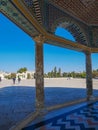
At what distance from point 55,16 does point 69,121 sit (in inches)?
115

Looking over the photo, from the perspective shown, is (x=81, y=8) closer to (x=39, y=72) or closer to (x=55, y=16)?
(x=55, y=16)

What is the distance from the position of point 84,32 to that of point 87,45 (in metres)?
0.51

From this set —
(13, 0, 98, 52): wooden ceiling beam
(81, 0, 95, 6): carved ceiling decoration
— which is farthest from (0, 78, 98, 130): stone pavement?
(81, 0, 95, 6): carved ceiling decoration

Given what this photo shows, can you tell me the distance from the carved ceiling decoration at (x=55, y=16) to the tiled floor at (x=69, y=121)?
88.3 inches

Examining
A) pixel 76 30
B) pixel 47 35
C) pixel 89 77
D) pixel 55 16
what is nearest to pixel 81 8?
pixel 55 16

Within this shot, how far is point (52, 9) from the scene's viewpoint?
620 centimetres

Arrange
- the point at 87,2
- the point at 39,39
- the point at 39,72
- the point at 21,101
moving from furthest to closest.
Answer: the point at 21,101
the point at 39,72
the point at 39,39
the point at 87,2

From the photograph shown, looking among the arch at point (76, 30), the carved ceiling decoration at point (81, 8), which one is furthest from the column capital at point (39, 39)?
the arch at point (76, 30)

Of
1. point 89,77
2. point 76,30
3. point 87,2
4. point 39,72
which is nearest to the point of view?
point 87,2

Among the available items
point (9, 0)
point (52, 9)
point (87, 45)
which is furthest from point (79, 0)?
point (87, 45)

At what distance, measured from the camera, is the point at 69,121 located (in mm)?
5414

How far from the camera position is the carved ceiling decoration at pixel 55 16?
14.3ft

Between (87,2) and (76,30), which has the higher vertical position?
(87,2)

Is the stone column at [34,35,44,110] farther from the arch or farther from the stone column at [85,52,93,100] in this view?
the stone column at [85,52,93,100]
